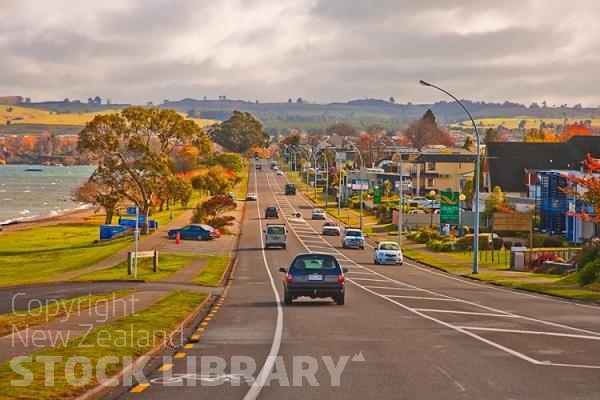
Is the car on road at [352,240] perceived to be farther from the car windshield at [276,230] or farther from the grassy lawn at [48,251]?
the grassy lawn at [48,251]

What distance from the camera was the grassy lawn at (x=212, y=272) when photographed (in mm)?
42844

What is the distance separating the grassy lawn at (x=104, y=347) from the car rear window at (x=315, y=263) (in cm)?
363

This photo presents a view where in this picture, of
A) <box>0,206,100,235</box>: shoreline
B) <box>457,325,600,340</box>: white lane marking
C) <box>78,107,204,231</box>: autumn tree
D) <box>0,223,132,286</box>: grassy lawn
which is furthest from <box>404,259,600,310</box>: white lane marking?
<box>0,206,100,235</box>: shoreline

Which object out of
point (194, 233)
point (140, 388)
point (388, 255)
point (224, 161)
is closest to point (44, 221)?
point (194, 233)

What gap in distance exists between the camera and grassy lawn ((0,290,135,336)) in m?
22.4

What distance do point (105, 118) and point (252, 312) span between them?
56.3 metres

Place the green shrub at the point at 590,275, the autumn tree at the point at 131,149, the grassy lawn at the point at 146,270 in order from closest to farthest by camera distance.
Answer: the green shrub at the point at 590,275 < the grassy lawn at the point at 146,270 < the autumn tree at the point at 131,149

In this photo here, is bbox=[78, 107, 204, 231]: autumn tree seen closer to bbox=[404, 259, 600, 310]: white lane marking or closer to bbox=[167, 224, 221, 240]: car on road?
bbox=[167, 224, 221, 240]: car on road

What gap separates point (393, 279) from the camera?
46.4m

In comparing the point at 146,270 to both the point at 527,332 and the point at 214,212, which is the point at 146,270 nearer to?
the point at 527,332

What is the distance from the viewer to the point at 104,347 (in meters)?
17.6

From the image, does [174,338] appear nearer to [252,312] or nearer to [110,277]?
[252,312]

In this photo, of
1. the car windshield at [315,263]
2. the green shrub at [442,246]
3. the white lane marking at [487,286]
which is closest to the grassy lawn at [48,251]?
the white lane marking at [487,286]

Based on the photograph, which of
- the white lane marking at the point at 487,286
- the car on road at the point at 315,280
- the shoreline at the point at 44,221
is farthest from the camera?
the shoreline at the point at 44,221
